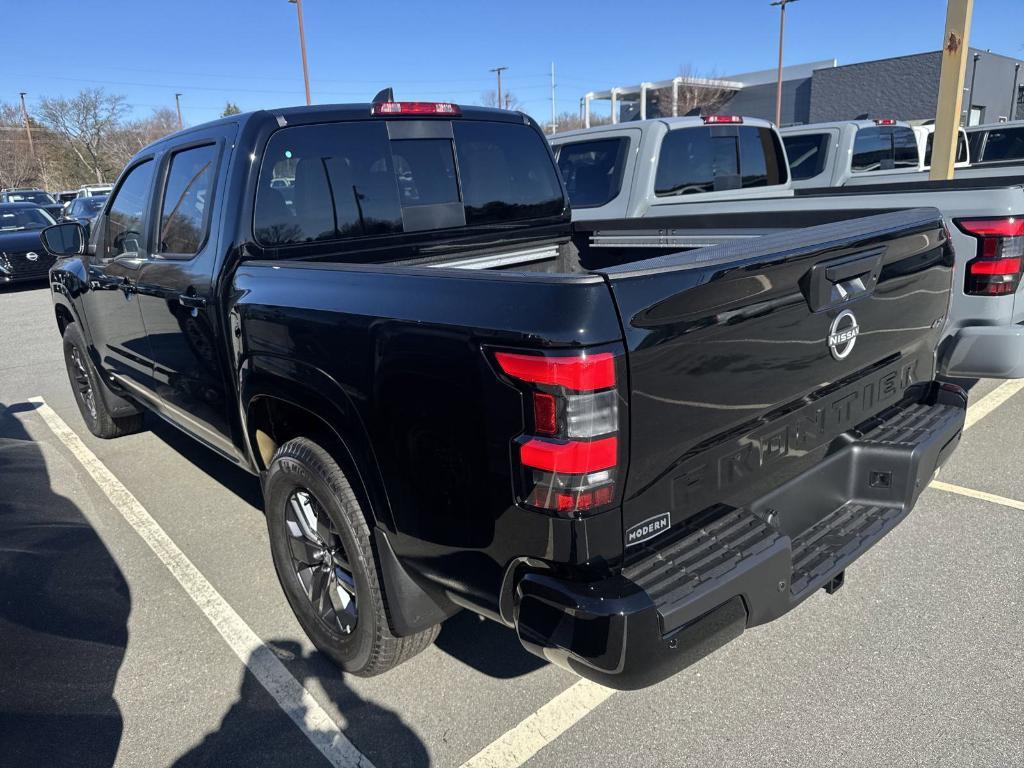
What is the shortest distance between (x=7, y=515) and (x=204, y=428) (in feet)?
5.50

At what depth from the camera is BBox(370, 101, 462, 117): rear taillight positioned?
3.32 meters

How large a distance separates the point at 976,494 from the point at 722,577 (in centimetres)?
285

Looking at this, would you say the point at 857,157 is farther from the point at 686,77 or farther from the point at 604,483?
the point at 686,77

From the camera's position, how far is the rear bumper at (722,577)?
5.86ft

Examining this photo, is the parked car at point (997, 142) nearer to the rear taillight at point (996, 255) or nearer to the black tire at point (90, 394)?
the rear taillight at point (996, 255)

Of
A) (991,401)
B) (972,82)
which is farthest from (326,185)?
(972,82)

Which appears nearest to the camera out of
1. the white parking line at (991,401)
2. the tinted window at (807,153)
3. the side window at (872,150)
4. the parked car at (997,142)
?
the white parking line at (991,401)

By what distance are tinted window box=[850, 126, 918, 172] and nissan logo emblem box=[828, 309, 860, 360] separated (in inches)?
320

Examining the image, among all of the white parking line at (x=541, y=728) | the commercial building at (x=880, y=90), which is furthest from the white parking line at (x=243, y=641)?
the commercial building at (x=880, y=90)

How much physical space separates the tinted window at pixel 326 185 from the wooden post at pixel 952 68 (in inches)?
169

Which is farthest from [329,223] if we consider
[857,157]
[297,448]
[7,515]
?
[857,157]

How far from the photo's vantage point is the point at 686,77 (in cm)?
5475

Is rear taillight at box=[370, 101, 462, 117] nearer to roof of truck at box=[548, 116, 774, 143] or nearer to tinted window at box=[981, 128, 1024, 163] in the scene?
roof of truck at box=[548, 116, 774, 143]

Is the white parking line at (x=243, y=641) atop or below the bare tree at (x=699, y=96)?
below
